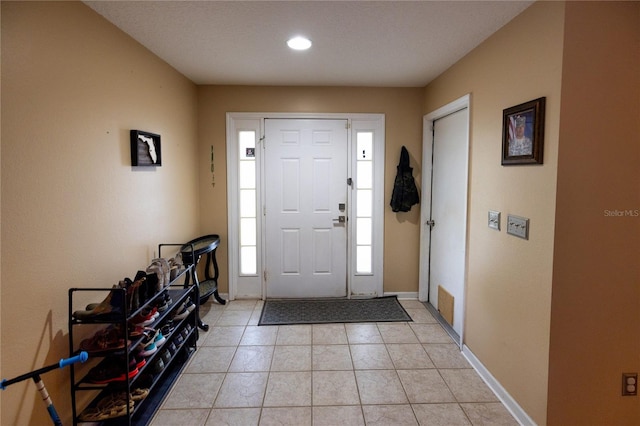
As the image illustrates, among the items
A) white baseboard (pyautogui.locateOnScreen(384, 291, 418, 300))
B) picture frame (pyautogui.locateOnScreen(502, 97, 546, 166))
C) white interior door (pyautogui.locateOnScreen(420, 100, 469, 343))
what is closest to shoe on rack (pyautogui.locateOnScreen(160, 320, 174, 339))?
white interior door (pyautogui.locateOnScreen(420, 100, 469, 343))

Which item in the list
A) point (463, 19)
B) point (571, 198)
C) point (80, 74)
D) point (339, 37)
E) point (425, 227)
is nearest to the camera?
point (571, 198)

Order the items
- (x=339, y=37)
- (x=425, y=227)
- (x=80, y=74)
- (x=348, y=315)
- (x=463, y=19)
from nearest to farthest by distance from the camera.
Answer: (x=80, y=74), (x=463, y=19), (x=339, y=37), (x=348, y=315), (x=425, y=227)

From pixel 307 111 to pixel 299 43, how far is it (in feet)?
4.15

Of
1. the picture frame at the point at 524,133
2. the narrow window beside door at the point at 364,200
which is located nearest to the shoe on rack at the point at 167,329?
the narrow window beside door at the point at 364,200

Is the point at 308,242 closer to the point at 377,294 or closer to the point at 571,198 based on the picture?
the point at 377,294

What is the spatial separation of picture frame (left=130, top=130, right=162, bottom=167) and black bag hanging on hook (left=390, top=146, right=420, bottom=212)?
232cm

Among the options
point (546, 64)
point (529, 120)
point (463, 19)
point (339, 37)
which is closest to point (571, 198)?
point (529, 120)

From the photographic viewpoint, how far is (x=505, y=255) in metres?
2.16

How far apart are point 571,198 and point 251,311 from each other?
2.93 metres

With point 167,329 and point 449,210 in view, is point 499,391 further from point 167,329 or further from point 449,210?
point 167,329

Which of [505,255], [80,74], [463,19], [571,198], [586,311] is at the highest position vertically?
[463,19]

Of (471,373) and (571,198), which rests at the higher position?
(571,198)

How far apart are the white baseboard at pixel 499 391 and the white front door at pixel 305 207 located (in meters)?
1.61

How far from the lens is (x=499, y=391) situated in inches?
87.4
